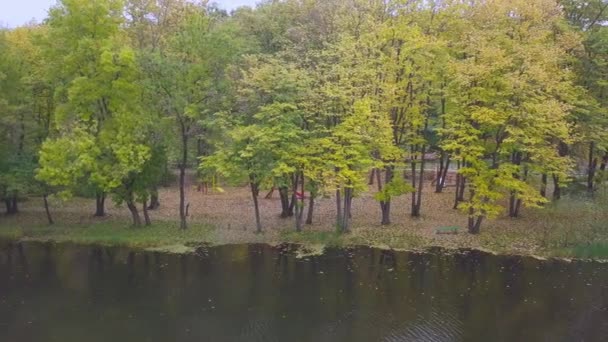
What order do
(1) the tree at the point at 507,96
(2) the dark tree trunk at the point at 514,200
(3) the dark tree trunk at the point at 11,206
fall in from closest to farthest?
(1) the tree at the point at 507,96
(2) the dark tree trunk at the point at 514,200
(3) the dark tree trunk at the point at 11,206

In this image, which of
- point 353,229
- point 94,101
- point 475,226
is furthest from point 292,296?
point 94,101

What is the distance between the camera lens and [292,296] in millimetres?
21656

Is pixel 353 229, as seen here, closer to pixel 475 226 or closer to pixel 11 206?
pixel 475 226

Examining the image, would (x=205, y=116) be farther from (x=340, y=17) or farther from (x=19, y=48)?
(x=19, y=48)

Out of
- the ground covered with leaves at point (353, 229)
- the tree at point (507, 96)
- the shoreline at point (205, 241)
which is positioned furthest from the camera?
the ground covered with leaves at point (353, 229)

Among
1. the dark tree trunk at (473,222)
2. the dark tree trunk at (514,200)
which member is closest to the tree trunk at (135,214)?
the dark tree trunk at (473,222)

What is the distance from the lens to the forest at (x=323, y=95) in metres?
27.2

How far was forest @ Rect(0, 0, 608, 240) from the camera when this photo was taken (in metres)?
27.2

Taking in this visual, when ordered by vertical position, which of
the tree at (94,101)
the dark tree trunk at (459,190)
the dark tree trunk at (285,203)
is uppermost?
the tree at (94,101)

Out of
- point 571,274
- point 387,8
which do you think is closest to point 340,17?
point 387,8

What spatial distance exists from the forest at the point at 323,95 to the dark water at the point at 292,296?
424cm

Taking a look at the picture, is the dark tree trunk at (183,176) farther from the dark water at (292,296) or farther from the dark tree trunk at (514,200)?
the dark tree trunk at (514,200)

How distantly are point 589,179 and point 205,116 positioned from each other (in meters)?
23.7

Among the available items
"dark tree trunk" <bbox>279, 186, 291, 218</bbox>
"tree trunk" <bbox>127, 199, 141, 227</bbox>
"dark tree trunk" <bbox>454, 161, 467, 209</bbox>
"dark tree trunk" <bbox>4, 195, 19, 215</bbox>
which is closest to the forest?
"tree trunk" <bbox>127, 199, 141, 227</bbox>
